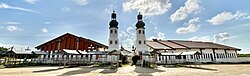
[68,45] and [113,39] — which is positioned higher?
[113,39]

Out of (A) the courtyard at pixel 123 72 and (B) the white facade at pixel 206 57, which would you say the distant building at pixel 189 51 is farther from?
(A) the courtyard at pixel 123 72

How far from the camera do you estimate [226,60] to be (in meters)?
42.5

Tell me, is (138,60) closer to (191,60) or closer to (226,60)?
(191,60)

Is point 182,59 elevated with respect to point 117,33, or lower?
lower

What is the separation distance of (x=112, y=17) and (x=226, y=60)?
25680mm

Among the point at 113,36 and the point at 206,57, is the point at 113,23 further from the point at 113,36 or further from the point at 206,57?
the point at 206,57

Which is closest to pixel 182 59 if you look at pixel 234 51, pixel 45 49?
pixel 234 51

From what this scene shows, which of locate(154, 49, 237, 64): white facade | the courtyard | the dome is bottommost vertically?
the courtyard

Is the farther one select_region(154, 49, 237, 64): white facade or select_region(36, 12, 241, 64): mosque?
select_region(154, 49, 237, 64): white facade

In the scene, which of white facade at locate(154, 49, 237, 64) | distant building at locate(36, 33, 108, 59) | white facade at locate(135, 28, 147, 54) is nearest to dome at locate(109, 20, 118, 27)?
distant building at locate(36, 33, 108, 59)

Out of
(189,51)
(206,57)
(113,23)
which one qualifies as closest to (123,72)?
(113,23)

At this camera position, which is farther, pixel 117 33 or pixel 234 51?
pixel 234 51

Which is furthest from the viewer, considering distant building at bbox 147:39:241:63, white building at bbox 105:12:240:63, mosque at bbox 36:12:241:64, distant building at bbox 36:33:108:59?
distant building at bbox 147:39:241:63

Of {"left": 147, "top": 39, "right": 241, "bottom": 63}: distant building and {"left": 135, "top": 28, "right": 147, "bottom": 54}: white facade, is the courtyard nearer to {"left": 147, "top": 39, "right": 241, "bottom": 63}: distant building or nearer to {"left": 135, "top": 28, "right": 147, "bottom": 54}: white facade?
{"left": 147, "top": 39, "right": 241, "bottom": 63}: distant building
